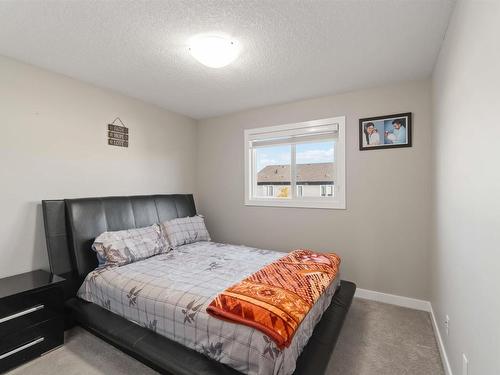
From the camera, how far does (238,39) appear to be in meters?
1.95

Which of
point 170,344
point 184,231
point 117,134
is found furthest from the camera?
point 184,231

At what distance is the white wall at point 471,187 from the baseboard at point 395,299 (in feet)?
2.34

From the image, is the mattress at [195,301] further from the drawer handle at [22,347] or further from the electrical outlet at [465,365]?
the electrical outlet at [465,365]

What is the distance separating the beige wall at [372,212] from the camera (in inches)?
106

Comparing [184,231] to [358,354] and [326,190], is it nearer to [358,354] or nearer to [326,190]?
[326,190]

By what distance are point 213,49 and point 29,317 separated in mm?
2491

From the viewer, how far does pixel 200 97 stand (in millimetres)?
3248

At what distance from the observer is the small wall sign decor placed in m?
3.02

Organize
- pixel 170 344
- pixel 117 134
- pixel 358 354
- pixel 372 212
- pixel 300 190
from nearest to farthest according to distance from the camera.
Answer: pixel 170 344, pixel 358 354, pixel 372 212, pixel 117 134, pixel 300 190

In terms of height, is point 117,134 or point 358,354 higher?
point 117,134

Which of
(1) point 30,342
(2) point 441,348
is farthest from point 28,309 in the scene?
(2) point 441,348

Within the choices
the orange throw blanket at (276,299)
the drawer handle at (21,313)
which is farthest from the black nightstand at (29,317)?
the orange throw blanket at (276,299)

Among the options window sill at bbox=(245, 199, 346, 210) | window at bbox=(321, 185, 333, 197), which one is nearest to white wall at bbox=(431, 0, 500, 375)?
window sill at bbox=(245, 199, 346, 210)

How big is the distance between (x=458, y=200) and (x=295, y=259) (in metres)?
1.37
